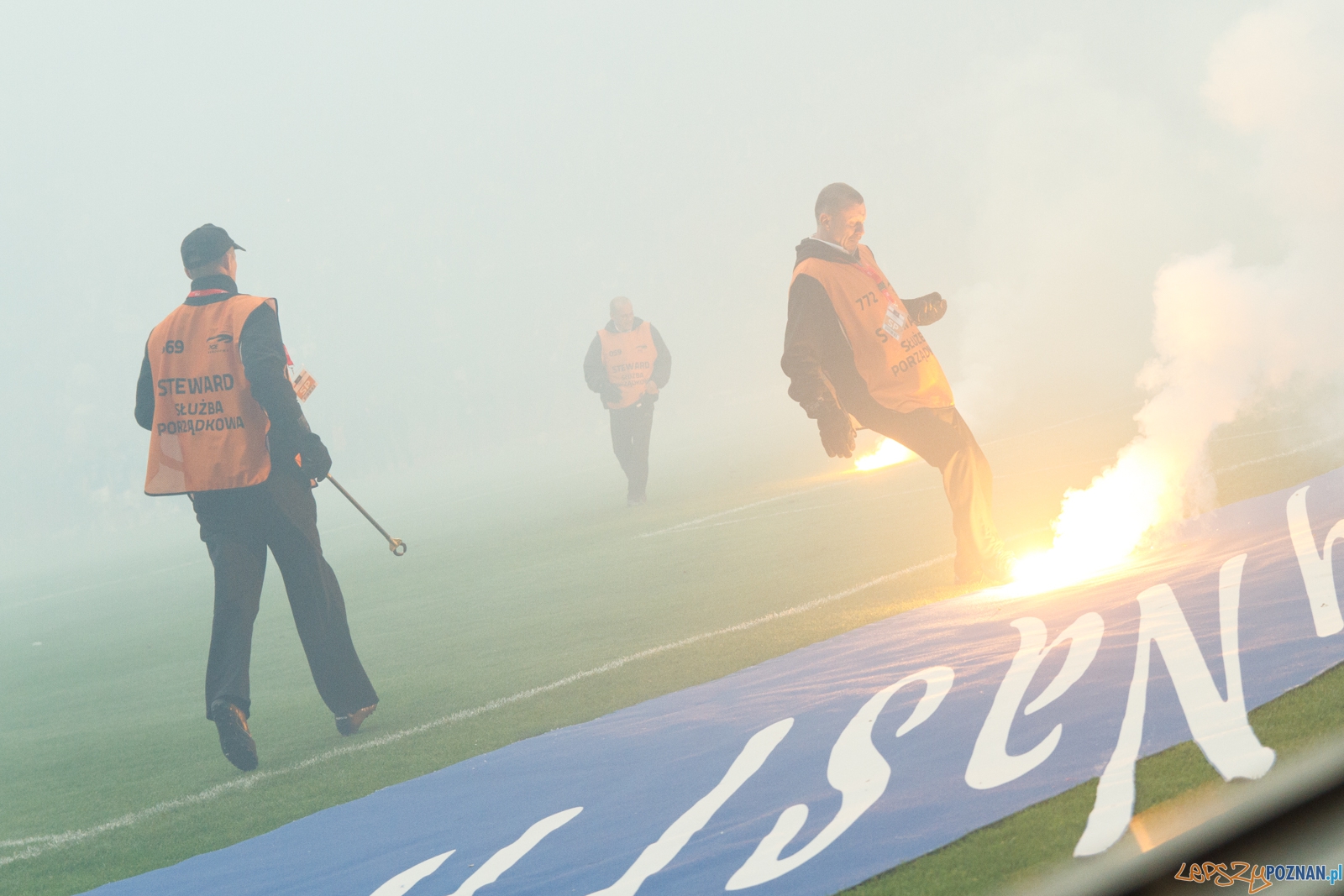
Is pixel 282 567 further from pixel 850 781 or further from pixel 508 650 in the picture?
pixel 850 781

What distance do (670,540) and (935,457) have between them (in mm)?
4636

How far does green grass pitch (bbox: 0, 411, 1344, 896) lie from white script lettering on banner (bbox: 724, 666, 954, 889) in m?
0.30

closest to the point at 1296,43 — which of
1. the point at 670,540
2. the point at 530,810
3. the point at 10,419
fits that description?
the point at 670,540

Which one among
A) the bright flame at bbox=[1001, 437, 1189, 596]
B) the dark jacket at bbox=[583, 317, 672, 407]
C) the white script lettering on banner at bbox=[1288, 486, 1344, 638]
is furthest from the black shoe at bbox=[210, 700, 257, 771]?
the dark jacket at bbox=[583, 317, 672, 407]

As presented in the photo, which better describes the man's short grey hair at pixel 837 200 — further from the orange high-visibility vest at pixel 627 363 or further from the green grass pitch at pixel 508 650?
the orange high-visibility vest at pixel 627 363

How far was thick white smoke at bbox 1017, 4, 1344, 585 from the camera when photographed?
21.3 ft

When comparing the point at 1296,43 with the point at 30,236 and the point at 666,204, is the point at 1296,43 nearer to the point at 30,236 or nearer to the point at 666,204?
the point at 666,204

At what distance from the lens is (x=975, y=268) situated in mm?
39844

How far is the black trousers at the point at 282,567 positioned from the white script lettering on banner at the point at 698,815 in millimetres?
2271

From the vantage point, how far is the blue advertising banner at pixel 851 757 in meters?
3.11

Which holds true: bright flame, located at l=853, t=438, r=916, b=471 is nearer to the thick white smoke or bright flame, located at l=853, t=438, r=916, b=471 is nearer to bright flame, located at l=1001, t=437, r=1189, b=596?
the thick white smoke

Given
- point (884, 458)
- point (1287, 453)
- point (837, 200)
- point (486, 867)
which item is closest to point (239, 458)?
point (486, 867)

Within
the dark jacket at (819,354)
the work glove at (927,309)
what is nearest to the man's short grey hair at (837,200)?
the dark jacket at (819,354)

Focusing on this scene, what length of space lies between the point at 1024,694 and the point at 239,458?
3.40 m
